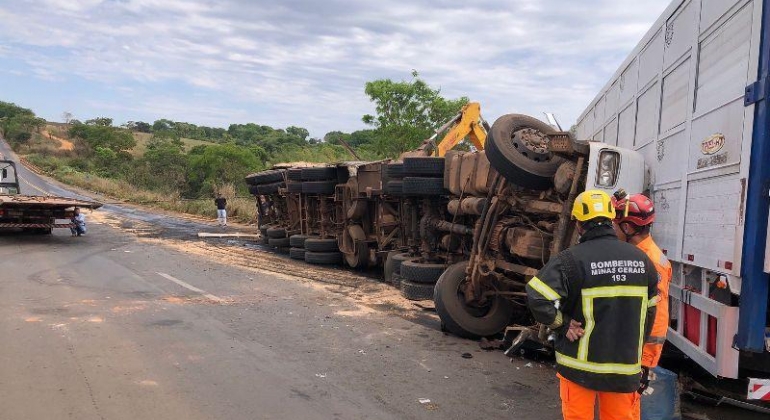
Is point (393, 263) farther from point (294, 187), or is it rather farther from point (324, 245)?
point (294, 187)

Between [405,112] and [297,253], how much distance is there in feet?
58.3

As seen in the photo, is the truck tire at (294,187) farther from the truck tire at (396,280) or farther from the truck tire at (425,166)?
the truck tire at (425,166)

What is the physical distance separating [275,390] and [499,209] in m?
2.90

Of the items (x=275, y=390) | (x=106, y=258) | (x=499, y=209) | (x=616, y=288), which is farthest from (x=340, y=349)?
(x=106, y=258)

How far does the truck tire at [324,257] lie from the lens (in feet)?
39.4

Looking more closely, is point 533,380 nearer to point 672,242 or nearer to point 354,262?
point 672,242

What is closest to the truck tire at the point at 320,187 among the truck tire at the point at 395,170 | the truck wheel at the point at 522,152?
the truck tire at the point at 395,170

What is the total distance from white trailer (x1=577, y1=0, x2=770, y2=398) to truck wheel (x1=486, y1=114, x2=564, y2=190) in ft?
3.05

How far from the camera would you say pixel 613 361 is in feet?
9.07

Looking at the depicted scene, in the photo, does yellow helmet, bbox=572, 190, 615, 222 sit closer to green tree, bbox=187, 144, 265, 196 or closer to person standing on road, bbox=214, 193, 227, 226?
person standing on road, bbox=214, 193, 227, 226

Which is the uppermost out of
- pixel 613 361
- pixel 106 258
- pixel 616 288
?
pixel 616 288

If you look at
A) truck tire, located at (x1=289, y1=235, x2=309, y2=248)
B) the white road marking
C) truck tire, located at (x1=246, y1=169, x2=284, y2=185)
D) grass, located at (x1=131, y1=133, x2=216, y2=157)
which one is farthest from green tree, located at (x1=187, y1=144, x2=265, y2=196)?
grass, located at (x1=131, y1=133, x2=216, y2=157)

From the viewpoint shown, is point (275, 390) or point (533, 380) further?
point (533, 380)

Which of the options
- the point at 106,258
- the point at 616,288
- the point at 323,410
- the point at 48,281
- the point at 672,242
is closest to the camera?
the point at 616,288
